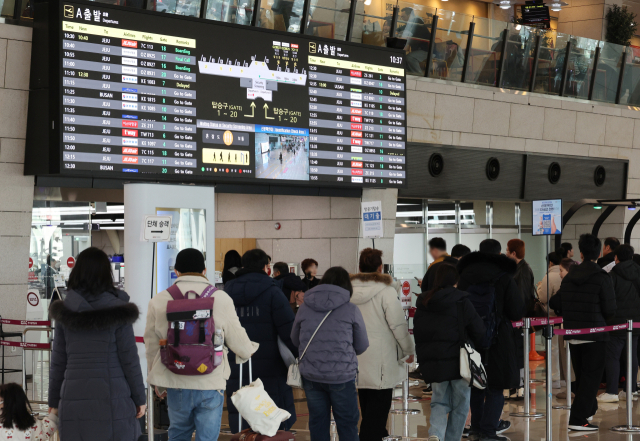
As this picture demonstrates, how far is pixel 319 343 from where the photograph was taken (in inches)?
223

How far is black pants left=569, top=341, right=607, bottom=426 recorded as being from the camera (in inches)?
305

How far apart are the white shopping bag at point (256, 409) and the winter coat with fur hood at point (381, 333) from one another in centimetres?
112

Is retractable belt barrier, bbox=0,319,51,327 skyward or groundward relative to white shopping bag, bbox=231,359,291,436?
skyward

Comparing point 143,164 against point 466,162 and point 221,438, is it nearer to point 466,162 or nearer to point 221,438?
point 221,438

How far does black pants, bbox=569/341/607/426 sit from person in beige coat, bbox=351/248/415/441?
2.32m

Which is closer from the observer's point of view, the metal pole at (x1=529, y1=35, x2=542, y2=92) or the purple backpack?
the purple backpack

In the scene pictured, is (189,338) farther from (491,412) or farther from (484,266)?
(491,412)

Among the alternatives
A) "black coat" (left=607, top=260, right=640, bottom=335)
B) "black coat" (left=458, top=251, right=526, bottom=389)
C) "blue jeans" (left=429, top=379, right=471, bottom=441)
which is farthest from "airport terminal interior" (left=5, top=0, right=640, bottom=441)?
"blue jeans" (left=429, top=379, right=471, bottom=441)

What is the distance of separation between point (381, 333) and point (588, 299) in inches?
103

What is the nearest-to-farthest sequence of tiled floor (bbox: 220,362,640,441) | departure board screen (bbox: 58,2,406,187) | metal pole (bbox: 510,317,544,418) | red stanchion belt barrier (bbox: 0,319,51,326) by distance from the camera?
1. tiled floor (bbox: 220,362,640,441)
2. metal pole (bbox: 510,317,544,418)
3. red stanchion belt barrier (bbox: 0,319,51,326)
4. departure board screen (bbox: 58,2,406,187)

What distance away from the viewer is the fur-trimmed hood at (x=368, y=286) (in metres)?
6.36

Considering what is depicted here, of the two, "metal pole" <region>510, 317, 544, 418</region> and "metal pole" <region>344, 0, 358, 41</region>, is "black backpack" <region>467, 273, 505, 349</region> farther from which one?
"metal pole" <region>344, 0, 358, 41</region>

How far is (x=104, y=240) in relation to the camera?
23.8 m

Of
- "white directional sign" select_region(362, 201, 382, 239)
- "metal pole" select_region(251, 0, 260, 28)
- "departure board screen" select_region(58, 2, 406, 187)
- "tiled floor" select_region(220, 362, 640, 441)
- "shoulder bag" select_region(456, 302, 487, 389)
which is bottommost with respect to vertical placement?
"tiled floor" select_region(220, 362, 640, 441)
